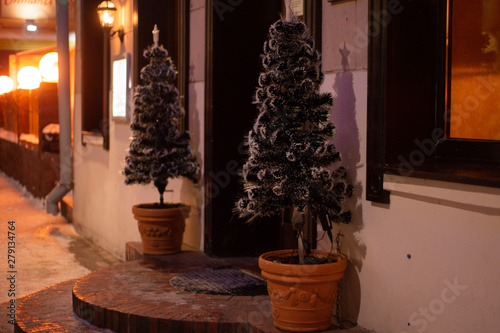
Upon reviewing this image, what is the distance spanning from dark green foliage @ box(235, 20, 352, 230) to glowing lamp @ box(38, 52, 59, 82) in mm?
11126

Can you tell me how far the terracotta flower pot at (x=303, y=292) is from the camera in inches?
164

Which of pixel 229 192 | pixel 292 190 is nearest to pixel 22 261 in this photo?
pixel 229 192

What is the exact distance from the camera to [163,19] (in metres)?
8.13

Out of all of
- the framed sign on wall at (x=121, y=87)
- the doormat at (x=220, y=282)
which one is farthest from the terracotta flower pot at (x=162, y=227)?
the framed sign on wall at (x=121, y=87)

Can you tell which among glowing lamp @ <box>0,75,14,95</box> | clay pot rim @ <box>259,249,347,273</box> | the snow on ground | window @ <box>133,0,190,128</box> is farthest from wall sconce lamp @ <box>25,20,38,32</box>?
clay pot rim @ <box>259,249,347,273</box>

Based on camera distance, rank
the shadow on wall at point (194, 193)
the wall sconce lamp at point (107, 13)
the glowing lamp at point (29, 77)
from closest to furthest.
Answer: the shadow on wall at point (194, 193) → the wall sconce lamp at point (107, 13) → the glowing lamp at point (29, 77)

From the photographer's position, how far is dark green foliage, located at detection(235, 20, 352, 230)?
4.25 meters

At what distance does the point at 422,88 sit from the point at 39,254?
6470 millimetres

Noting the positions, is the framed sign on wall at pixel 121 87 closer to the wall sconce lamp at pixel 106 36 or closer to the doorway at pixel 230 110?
the wall sconce lamp at pixel 106 36

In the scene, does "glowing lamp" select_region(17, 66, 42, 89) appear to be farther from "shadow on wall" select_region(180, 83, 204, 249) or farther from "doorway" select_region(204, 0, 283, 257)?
"doorway" select_region(204, 0, 283, 257)

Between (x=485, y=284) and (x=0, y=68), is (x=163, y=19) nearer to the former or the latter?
(x=485, y=284)

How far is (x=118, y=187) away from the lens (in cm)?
915

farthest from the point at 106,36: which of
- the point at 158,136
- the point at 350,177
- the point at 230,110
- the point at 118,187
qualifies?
the point at 350,177

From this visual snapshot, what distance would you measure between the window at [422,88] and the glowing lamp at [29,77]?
1477 cm
